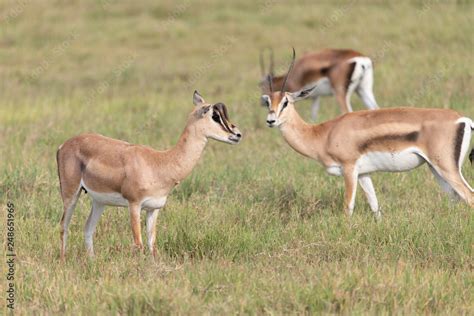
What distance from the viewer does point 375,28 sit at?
16.3m

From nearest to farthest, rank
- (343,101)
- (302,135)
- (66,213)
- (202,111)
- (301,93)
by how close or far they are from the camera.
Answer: (202,111)
(66,213)
(302,135)
(301,93)
(343,101)

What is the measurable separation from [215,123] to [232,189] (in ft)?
6.62

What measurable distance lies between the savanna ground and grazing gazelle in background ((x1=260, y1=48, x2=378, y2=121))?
11.4 inches

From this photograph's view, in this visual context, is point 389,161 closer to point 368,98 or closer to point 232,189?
point 232,189

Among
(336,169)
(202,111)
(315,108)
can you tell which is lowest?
(315,108)

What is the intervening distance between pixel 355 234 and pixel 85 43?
1157 cm

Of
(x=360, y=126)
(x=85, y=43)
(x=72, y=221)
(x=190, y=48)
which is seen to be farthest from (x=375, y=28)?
(x=72, y=221)

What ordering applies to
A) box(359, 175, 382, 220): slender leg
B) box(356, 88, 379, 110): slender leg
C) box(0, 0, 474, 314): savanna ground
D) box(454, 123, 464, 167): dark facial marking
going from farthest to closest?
box(356, 88, 379, 110): slender leg
box(359, 175, 382, 220): slender leg
box(454, 123, 464, 167): dark facial marking
box(0, 0, 474, 314): savanna ground

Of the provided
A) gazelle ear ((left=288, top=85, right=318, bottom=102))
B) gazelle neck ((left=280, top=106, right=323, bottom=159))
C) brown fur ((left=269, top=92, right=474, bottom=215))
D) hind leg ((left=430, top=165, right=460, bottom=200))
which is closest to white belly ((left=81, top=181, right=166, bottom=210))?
brown fur ((left=269, top=92, right=474, bottom=215))

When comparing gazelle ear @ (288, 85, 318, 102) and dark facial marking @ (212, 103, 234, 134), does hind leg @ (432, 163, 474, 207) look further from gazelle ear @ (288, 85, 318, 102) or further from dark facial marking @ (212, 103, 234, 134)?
dark facial marking @ (212, 103, 234, 134)

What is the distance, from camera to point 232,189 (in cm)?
782

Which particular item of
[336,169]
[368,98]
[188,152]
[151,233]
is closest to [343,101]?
[368,98]

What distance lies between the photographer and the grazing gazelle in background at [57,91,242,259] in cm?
580

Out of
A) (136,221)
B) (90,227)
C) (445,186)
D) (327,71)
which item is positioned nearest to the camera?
(136,221)
